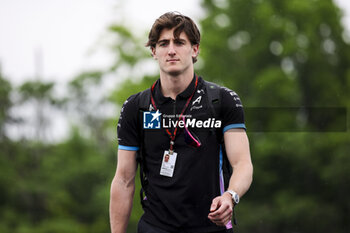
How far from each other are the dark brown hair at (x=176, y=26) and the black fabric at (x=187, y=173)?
0.35 m

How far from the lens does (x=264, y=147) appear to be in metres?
23.9

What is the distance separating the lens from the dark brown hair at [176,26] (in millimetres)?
3414

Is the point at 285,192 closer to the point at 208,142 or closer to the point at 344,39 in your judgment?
the point at 344,39

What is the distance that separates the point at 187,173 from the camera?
3.22 meters

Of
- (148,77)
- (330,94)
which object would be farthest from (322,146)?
(148,77)

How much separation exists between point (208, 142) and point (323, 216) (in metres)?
23.1

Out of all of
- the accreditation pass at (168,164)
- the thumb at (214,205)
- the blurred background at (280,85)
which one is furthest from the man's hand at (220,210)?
the blurred background at (280,85)

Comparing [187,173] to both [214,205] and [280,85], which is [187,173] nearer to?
[214,205]

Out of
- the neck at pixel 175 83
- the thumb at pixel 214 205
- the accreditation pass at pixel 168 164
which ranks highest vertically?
the neck at pixel 175 83

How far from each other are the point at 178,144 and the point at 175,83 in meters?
0.44

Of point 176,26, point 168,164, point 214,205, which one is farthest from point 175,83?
point 214,205

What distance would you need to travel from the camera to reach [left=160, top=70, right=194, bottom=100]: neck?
3459 mm

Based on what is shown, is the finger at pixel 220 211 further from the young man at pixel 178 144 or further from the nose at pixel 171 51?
the nose at pixel 171 51

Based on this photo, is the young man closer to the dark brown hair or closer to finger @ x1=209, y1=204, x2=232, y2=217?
the dark brown hair
